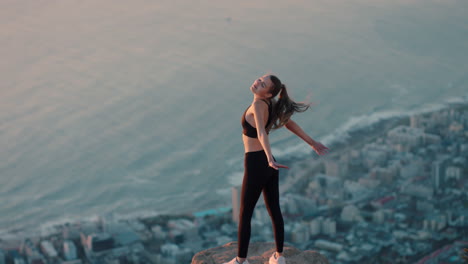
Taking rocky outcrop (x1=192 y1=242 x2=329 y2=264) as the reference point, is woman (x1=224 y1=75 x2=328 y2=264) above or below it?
above

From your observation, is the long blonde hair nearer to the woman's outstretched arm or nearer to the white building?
the woman's outstretched arm

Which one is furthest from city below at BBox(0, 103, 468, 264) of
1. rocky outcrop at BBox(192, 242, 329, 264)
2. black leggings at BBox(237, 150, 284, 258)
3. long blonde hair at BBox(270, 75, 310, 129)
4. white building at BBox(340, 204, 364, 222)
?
long blonde hair at BBox(270, 75, 310, 129)

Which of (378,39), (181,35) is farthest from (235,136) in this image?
(378,39)

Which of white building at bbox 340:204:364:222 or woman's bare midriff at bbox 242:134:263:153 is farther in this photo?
white building at bbox 340:204:364:222

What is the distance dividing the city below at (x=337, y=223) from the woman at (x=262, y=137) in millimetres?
8135

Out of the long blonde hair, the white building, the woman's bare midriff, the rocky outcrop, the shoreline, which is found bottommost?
the white building

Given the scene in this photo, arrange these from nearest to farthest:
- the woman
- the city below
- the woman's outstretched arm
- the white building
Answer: the woman, the woman's outstretched arm, the city below, the white building

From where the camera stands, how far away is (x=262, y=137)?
3.21 m

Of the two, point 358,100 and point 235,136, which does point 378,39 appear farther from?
point 235,136

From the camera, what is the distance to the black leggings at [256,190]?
3424mm

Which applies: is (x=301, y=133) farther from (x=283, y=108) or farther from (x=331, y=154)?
(x=331, y=154)

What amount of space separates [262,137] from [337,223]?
36.4 feet

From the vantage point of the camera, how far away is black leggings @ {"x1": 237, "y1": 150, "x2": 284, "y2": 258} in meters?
3.42

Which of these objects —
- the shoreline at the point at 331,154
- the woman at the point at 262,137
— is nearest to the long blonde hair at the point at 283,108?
the woman at the point at 262,137
